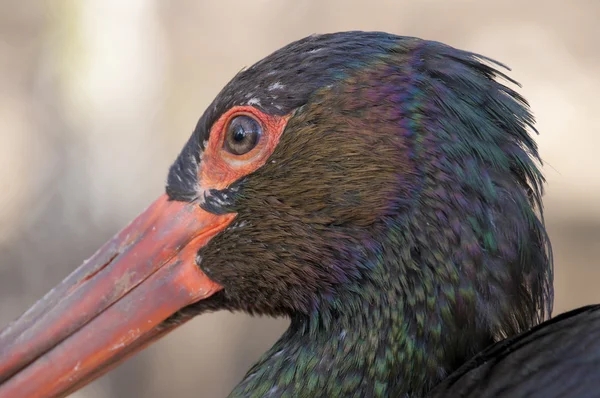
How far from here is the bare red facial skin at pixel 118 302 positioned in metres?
2.04

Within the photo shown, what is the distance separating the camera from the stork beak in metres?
2.04

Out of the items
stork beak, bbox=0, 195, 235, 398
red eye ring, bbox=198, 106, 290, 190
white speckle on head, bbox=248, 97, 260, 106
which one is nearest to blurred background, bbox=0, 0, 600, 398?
stork beak, bbox=0, 195, 235, 398

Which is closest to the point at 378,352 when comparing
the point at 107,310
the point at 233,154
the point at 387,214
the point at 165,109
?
the point at 387,214

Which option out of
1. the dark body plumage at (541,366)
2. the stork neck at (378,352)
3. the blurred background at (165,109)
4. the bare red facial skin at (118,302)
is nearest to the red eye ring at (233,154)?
the bare red facial skin at (118,302)

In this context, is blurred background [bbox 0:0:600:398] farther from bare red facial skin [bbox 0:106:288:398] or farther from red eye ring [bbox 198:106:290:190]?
red eye ring [bbox 198:106:290:190]

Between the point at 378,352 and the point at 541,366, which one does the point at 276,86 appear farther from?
the point at 541,366

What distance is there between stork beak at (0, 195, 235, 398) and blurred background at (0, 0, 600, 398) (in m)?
3.88

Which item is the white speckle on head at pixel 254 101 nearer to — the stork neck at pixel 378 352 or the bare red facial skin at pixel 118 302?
the bare red facial skin at pixel 118 302

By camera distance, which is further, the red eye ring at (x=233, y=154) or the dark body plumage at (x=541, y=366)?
the red eye ring at (x=233, y=154)

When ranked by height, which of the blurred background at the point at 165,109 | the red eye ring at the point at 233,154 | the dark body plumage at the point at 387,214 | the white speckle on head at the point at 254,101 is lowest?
the dark body plumage at the point at 387,214

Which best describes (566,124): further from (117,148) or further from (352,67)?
(352,67)

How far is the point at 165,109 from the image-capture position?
6.79 m

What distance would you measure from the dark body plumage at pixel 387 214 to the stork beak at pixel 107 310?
5.6 inches

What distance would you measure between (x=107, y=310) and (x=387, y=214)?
853mm
